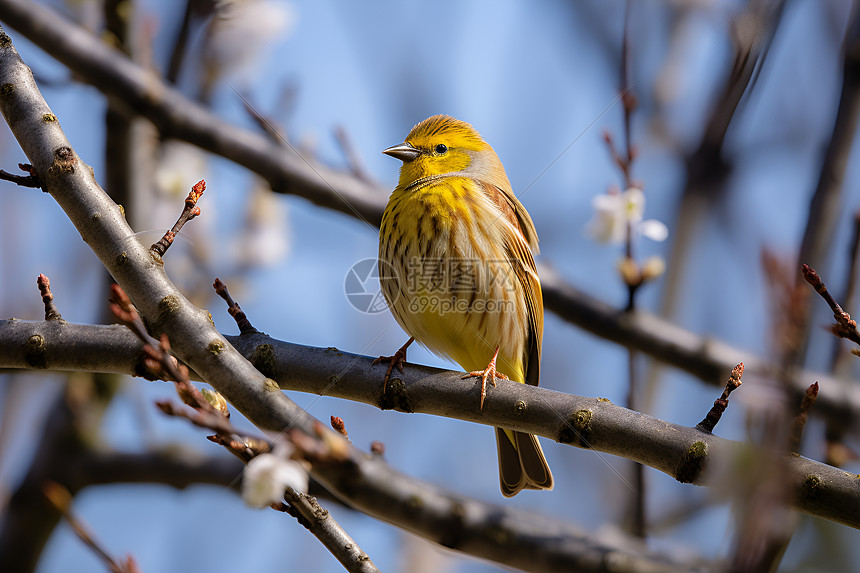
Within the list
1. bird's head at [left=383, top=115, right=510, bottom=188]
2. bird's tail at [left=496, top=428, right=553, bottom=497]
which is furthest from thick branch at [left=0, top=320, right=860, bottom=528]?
bird's head at [left=383, top=115, right=510, bottom=188]

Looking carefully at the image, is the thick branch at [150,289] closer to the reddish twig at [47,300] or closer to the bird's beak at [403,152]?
the reddish twig at [47,300]

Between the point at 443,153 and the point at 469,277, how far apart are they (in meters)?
1.16

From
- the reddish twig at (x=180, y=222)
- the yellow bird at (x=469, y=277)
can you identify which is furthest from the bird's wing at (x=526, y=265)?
the reddish twig at (x=180, y=222)

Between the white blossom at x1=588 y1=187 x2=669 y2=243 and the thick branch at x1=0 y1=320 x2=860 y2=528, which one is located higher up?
the white blossom at x1=588 y1=187 x2=669 y2=243

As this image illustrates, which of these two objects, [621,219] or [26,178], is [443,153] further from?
[26,178]

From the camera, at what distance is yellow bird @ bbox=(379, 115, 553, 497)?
13.6ft

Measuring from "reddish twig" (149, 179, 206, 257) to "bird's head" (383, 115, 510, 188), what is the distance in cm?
210

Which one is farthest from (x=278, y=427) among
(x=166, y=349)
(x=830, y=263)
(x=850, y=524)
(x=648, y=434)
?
(x=830, y=263)

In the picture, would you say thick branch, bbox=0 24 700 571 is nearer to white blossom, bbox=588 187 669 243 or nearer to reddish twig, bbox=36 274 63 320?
reddish twig, bbox=36 274 63 320

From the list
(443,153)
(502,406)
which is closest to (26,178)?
(502,406)

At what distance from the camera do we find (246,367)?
2404 millimetres

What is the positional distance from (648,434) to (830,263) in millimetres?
1989

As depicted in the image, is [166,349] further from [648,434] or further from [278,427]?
[648,434]

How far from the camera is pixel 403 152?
4.82m
